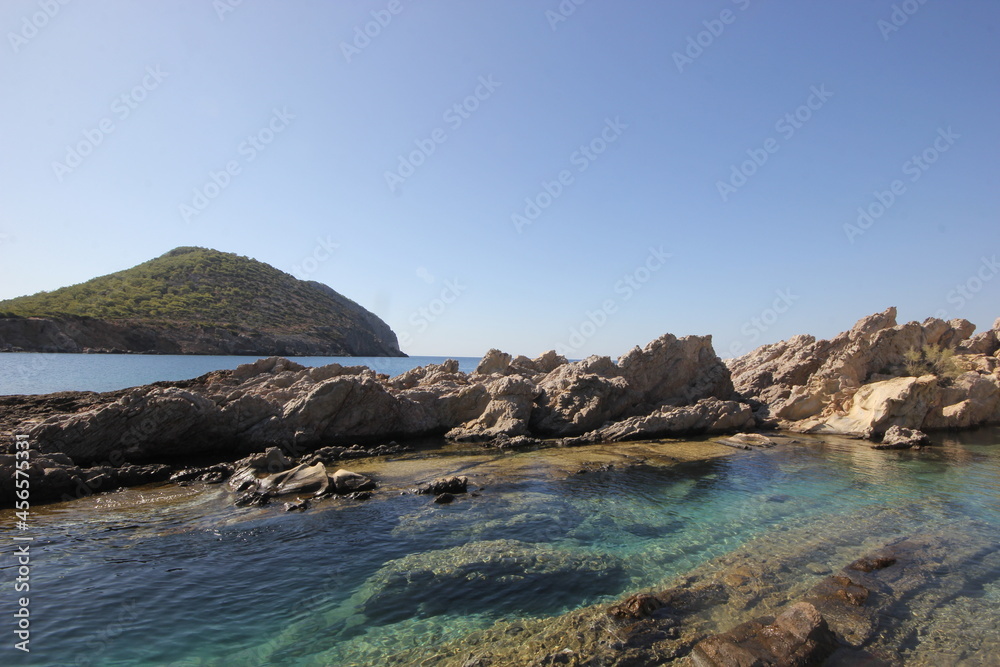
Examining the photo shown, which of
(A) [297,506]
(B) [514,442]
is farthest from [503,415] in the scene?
(A) [297,506]

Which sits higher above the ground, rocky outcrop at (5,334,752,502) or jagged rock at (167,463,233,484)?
rocky outcrop at (5,334,752,502)

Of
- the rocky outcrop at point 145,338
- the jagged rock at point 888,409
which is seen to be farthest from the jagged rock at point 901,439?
the rocky outcrop at point 145,338

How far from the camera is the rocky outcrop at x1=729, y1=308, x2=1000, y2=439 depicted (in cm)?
3136

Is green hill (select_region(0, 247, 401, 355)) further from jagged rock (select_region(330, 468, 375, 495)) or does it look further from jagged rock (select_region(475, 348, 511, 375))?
jagged rock (select_region(330, 468, 375, 495))

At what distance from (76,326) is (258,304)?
127 feet

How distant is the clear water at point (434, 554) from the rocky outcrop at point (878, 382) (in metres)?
10.0

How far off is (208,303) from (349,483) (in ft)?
367

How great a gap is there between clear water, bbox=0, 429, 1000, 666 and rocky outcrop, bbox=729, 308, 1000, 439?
1000cm

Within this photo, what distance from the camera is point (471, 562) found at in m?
12.5

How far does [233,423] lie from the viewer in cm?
2602

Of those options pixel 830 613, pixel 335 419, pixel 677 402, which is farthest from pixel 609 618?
pixel 677 402

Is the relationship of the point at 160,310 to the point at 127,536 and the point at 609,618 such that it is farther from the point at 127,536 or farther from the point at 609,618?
the point at 609,618

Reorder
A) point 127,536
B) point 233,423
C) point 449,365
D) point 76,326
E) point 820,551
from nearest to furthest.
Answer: point 820,551, point 127,536, point 233,423, point 449,365, point 76,326
